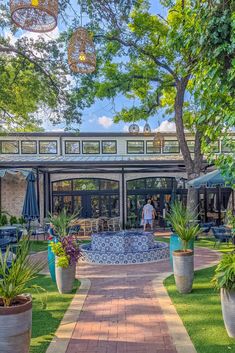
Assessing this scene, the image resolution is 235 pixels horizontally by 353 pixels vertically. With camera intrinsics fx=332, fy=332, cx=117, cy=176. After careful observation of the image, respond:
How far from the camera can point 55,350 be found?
4.32 meters

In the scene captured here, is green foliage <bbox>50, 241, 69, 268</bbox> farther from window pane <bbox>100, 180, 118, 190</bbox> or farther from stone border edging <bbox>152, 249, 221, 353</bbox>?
window pane <bbox>100, 180, 118, 190</bbox>

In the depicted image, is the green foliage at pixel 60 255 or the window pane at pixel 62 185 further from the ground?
the window pane at pixel 62 185

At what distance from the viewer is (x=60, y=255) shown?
7.08m

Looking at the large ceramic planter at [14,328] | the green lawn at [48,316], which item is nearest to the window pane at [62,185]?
the green lawn at [48,316]

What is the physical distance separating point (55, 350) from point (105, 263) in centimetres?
600

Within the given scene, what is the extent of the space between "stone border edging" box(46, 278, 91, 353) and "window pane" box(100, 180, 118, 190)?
512 inches

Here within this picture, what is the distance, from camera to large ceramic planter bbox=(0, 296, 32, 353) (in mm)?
3350

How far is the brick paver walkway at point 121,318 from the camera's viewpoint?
445 cm

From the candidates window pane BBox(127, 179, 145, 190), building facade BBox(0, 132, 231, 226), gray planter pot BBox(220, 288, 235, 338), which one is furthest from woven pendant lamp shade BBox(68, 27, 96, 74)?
window pane BBox(127, 179, 145, 190)

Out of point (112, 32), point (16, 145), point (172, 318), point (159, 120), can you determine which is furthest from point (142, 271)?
point (16, 145)

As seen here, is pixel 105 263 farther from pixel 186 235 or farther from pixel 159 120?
pixel 159 120

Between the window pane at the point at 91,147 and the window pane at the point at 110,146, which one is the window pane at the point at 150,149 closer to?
the window pane at the point at 110,146

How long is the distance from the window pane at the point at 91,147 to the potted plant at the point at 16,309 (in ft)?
59.0

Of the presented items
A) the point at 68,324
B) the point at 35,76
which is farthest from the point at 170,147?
the point at 68,324
